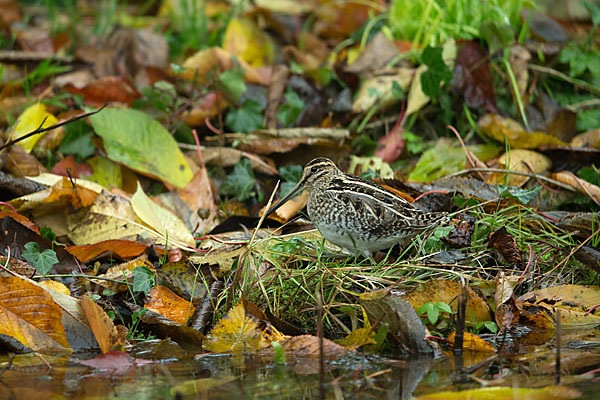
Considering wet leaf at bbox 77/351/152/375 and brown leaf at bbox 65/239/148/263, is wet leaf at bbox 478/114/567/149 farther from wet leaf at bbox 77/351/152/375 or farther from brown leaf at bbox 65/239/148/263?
wet leaf at bbox 77/351/152/375

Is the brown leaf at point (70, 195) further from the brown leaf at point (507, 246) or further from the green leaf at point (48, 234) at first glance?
the brown leaf at point (507, 246)

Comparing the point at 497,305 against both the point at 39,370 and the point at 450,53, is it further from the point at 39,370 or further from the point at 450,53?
the point at 450,53

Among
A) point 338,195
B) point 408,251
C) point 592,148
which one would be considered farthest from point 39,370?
point 592,148

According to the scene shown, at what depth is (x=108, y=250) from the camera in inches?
186

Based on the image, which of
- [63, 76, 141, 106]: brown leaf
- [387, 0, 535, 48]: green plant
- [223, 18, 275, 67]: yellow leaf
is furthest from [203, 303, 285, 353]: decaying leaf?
[223, 18, 275, 67]: yellow leaf

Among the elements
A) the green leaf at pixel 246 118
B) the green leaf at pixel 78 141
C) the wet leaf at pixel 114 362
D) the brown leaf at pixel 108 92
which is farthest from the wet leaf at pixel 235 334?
the brown leaf at pixel 108 92

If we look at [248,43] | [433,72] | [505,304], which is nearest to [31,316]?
[505,304]

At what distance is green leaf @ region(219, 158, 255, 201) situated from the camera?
5715mm

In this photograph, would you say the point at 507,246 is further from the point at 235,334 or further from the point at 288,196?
the point at 235,334

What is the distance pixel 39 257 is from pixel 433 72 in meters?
3.37

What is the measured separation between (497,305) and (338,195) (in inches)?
45.3

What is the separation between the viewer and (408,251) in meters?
4.73

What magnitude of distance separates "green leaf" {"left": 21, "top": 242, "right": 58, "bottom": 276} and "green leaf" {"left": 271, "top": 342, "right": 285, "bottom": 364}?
61.5 inches

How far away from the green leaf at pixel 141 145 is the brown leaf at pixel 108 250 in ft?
3.24
